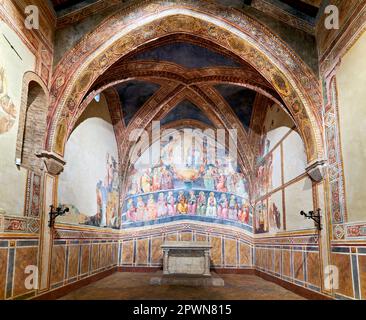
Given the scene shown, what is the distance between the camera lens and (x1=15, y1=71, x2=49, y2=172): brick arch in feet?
24.9

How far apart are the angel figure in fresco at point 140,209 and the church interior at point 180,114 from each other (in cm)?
49

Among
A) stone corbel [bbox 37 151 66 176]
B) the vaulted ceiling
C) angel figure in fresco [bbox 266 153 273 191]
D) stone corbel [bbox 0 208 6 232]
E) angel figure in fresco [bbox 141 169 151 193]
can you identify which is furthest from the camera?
angel figure in fresco [bbox 141 169 151 193]

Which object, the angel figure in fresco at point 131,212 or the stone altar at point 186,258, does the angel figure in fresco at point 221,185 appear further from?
the stone altar at point 186,258

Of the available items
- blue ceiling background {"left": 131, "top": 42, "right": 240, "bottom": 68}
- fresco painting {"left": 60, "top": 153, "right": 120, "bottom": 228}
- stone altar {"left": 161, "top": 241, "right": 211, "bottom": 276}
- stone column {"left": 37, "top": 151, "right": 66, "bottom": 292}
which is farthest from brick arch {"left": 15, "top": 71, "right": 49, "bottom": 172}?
stone altar {"left": 161, "top": 241, "right": 211, "bottom": 276}

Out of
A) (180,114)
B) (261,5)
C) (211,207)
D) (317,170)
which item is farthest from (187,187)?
(261,5)

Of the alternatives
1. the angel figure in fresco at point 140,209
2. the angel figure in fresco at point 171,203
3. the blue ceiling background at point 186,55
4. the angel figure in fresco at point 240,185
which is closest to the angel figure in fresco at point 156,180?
the angel figure in fresco at point 171,203

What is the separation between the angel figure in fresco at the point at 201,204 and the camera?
15.7 meters

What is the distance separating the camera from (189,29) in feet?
30.1

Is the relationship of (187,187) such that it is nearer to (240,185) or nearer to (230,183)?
(230,183)

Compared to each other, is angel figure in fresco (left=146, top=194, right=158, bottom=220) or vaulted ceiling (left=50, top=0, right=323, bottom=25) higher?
vaulted ceiling (left=50, top=0, right=323, bottom=25)

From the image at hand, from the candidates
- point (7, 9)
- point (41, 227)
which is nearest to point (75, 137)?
point (41, 227)

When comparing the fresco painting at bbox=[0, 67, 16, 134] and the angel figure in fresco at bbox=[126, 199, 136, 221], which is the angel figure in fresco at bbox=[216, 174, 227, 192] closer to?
the angel figure in fresco at bbox=[126, 199, 136, 221]

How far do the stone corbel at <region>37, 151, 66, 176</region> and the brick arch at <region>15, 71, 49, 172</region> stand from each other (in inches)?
5.1

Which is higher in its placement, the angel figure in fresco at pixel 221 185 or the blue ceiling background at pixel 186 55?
the blue ceiling background at pixel 186 55
